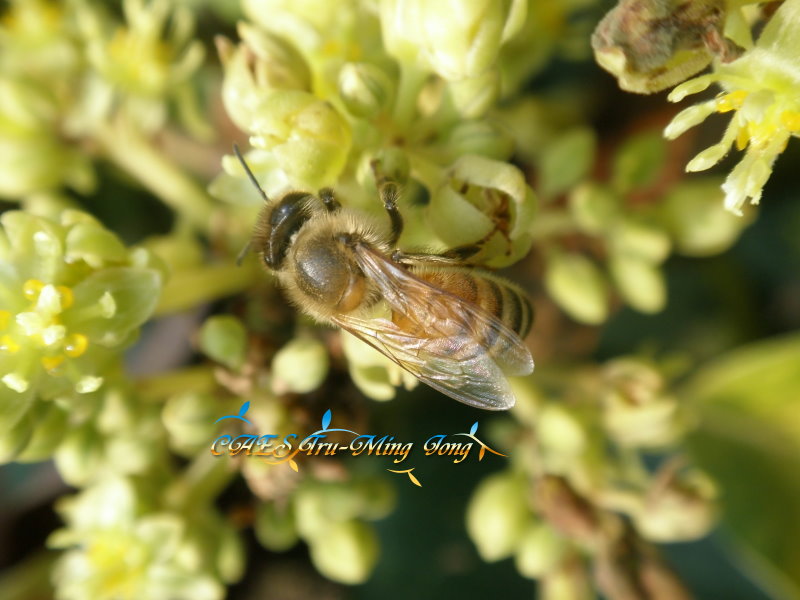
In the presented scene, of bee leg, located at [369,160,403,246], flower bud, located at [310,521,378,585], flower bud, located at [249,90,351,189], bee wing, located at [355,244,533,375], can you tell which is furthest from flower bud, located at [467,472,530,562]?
flower bud, located at [249,90,351,189]

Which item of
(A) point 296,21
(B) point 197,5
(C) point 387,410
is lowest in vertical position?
(C) point 387,410

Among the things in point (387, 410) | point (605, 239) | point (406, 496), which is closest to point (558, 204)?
point (605, 239)

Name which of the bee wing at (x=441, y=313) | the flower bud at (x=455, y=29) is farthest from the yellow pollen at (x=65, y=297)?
the flower bud at (x=455, y=29)

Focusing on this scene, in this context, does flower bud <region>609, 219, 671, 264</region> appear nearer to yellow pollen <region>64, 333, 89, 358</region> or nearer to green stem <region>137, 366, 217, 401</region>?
green stem <region>137, 366, 217, 401</region>

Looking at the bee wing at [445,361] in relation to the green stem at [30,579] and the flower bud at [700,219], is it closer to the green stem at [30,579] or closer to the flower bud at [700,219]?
the flower bud at [700,219]

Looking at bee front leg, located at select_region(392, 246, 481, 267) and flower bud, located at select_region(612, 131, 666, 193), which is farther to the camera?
flower bud, located at select_region(612, 131, 666, 193)

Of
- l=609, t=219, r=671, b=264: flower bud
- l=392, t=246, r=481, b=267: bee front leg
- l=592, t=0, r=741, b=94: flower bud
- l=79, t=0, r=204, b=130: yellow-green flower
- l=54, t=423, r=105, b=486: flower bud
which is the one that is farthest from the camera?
l=79, t=0, r=204, b=130: yellow-green flower

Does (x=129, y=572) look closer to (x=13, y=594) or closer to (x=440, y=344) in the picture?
(x=13, y=594)

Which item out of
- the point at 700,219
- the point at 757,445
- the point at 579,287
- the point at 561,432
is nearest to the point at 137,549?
the point at 561,432
